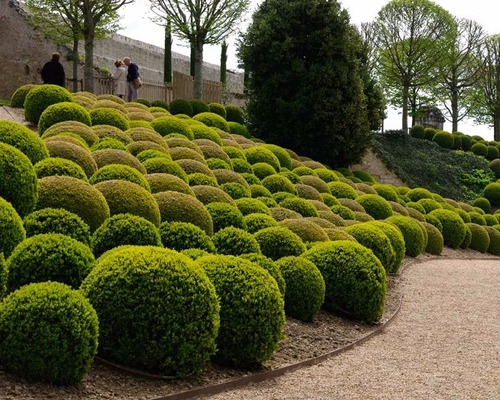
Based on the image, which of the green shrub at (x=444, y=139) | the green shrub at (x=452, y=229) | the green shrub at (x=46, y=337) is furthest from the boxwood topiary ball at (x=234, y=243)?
the green shrub at (x=444, y=139)

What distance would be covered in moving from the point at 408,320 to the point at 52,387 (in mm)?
5354

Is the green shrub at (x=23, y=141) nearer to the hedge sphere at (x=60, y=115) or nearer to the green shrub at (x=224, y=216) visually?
the green shrub at (x=224, y=216)

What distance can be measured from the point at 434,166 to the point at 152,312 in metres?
23.3

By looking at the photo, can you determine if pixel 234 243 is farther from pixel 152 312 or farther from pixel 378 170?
pixel 378 170

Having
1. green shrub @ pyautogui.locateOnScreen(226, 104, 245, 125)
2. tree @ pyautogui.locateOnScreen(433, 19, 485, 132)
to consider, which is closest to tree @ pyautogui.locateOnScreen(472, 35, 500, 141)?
tree @ pyautogui.locateOnScreen(433, 19, 485, 132)

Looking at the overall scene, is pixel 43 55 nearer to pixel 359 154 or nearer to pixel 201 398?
pixel 359 154

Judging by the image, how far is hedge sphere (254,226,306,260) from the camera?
8508 millimetres

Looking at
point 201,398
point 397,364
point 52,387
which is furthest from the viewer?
point 397,364

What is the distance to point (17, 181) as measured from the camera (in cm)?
699

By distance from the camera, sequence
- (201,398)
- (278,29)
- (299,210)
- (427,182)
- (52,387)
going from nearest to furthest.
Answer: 1. (52,387)
2. (201,398)
3. (299,210)
4. (278,29)
5. (427,182)

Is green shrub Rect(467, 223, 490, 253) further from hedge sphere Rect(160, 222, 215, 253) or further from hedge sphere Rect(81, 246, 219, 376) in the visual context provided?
hedge sphere Rect(81, 246, 219, 376)

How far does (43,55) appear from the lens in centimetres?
3127

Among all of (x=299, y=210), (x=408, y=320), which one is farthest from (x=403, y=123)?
(x=408, y=320)

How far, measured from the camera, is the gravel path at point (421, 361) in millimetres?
5910
